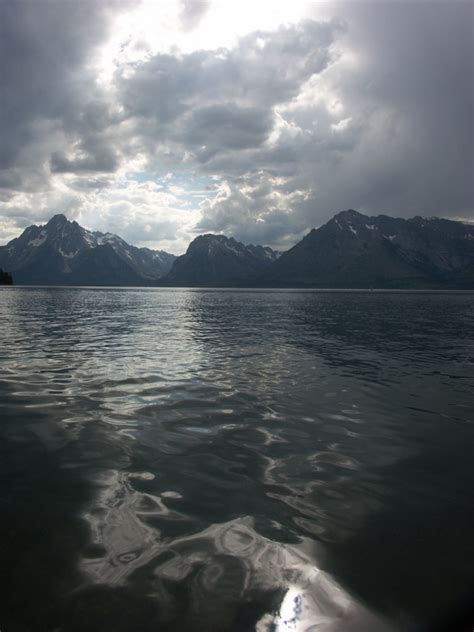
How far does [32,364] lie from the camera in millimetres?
24703

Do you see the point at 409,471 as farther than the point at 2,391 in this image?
No

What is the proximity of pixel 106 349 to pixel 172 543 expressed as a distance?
24.5m

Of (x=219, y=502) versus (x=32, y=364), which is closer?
(x=219, y=502)

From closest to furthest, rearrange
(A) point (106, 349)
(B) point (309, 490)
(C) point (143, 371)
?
(B) point (309, 490), (C) point (143, 371), (A) point (106, 349)

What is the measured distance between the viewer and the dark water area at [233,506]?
5973mm

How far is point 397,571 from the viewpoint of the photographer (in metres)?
6.82

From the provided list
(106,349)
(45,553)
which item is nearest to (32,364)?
(106,349)

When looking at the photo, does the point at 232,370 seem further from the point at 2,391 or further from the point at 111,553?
the point at 111,553

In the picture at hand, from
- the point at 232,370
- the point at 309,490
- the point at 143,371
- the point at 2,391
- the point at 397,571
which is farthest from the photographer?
the point at 232,370

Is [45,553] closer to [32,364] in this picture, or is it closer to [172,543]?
[172,543]

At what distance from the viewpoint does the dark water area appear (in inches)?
235

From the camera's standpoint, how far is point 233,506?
8.79 m

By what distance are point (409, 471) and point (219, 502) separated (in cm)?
557

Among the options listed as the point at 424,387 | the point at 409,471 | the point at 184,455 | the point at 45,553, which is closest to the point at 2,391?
the point at 184,455
